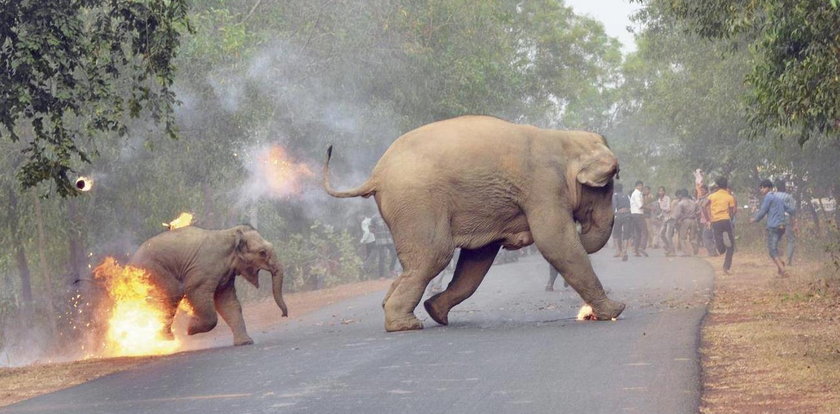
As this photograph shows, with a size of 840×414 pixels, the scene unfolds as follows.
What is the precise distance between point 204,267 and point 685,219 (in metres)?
23.2

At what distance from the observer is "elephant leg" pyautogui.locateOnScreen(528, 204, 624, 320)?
13.9 m

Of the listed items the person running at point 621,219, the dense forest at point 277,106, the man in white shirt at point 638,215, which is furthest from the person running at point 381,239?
the man in white shirt at point 638,215

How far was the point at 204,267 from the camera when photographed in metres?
14.3

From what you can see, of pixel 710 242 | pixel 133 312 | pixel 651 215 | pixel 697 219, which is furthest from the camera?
pixel 651 215

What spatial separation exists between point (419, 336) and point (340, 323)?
391 cm

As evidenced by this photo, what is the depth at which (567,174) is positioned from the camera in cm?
1441

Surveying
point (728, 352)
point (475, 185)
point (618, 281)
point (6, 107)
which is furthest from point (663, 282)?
point (6, 107)

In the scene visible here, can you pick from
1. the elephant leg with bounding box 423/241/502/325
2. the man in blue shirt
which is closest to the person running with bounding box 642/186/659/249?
the man in blue shirt

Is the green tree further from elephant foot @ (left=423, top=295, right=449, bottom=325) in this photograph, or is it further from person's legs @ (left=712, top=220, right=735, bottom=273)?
person's legs @ (left=712, top=220, right=735, bottom=273)

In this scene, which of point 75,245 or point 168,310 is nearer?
point 168,310

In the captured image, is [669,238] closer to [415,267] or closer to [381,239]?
[381,239]

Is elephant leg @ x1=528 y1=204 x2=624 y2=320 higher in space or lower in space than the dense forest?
lower

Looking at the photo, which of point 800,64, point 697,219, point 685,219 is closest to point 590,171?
point 800,64

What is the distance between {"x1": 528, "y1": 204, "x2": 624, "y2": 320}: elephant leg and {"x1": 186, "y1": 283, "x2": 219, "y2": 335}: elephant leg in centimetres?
378
